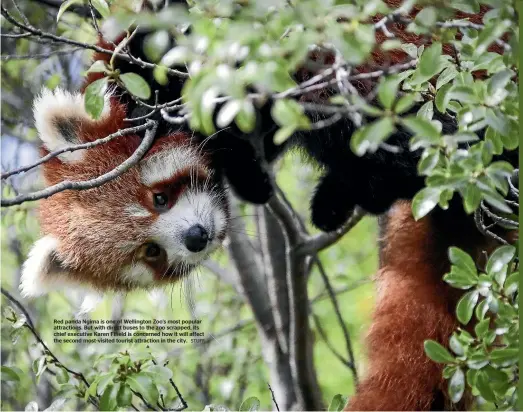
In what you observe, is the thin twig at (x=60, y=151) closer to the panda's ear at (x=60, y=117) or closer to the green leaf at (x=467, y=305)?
the panda's ear at (x=60, y=117)

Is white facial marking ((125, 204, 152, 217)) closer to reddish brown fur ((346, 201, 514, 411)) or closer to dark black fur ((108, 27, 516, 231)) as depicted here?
dark black fur ((108, 27, 516, 231))

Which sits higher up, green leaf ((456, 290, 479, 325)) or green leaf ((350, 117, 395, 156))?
green leaf ((350, 117, 395, 156))

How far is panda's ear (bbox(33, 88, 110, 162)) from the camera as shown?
2.48 metres

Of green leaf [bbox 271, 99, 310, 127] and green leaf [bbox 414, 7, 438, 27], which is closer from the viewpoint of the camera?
green leaf [bbox 271, 99, 310, 127]

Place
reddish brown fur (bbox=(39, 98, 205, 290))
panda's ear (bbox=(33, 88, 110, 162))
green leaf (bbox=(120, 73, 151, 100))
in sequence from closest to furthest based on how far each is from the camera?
green leaf (bbox=(120, 73, 151, 100))
panda's ear (bbox=(33, 88, 110, 162))
reddish brown fur (bbox=(39, 98, 205, 290))

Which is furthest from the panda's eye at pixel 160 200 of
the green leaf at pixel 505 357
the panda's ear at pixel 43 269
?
the green leaf at pixel 505 357

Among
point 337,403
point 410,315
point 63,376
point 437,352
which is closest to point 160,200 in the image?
point 63,376

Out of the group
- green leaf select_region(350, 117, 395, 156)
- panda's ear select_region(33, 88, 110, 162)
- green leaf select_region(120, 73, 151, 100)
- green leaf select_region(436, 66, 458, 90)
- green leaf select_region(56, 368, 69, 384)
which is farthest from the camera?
panda's ear select_region(33, 88, 110, 162)

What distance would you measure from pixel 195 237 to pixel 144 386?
0.75m

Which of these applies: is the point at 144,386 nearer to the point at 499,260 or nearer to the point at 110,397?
the point at 110,397

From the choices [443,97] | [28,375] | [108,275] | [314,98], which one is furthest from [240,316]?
[443,97]

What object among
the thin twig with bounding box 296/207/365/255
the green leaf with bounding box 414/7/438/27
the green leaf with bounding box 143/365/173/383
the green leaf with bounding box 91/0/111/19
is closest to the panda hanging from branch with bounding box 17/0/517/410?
the thin twig with bounding box 296/207/365/255

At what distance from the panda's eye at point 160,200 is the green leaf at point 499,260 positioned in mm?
1346

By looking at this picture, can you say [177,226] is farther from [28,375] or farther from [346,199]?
[28,375]
